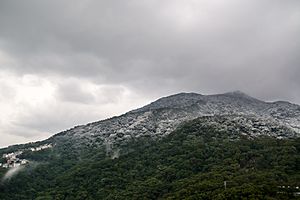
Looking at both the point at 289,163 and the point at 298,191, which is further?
the point at 289,163

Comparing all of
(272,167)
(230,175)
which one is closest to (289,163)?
(272,167)

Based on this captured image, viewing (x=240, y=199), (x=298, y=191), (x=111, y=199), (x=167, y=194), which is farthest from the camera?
(x=111, y=199)

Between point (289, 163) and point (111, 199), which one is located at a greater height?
point (289, 163)

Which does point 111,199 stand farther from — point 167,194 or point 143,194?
point 167,194

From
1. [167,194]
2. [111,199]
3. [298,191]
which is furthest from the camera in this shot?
[111,199]

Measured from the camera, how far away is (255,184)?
521 feet

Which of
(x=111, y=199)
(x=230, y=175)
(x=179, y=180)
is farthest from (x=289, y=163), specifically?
(x=111, y=199)

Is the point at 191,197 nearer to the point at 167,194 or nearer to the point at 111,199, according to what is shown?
the point at 167,194

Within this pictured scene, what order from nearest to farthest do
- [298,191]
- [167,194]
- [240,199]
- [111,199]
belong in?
[240,199] → [298,191] → [167,194] → [111,199]

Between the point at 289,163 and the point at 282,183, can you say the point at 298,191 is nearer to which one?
the point at 282,183

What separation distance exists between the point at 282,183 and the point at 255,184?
12948 mm

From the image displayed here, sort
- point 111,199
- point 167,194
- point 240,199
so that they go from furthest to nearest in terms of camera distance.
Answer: point 111,199
point 167,194
point 240,199

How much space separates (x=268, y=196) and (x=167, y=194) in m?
51.5

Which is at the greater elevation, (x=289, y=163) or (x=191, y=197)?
(x=289, y=163)
